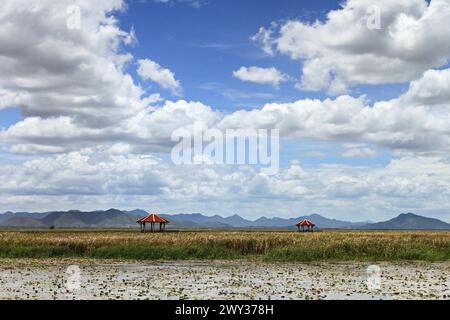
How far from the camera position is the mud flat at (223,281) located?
2803cm

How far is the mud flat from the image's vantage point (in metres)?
28.0

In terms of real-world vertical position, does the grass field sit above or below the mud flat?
above

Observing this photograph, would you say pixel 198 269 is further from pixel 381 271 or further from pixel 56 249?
pixel 56 249

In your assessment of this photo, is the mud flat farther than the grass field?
No

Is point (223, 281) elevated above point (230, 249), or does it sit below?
below

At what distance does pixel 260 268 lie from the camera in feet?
145

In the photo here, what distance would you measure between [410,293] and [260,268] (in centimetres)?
1732

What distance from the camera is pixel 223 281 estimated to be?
34375 millimetres

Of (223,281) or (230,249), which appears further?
(230,249)

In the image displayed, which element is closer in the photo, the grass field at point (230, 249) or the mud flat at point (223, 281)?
the mud flat at point (223, 281)

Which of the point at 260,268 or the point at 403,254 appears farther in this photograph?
the point at 403,254
